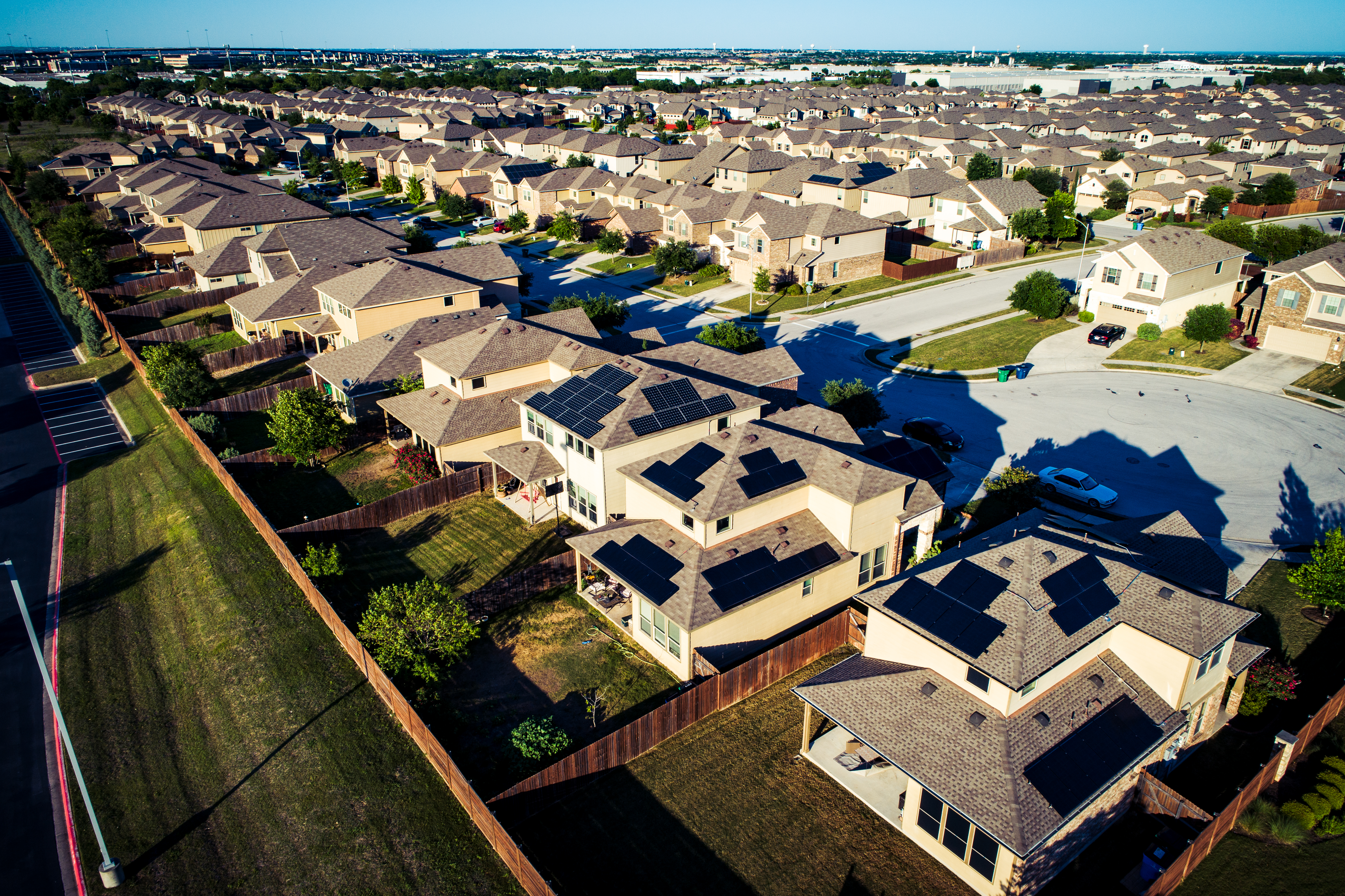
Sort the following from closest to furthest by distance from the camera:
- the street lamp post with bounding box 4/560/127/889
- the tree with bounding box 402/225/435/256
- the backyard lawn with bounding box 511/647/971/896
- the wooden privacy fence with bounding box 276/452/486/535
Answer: the street lamp post with bounding box 4/560/127/889 → the backyard lawn with bounding box 511/647/971/896 → the wooden privacy fence with bounding box 276/452/486/535 → the tree with bounding box 402/225/435/256

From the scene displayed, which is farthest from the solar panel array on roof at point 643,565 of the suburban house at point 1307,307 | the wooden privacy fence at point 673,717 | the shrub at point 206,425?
the suburban house at point 1307,307

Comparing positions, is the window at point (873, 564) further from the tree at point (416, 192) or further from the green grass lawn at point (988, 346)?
the tree at point (416, 192)

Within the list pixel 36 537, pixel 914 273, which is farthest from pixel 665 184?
pixel 36 537

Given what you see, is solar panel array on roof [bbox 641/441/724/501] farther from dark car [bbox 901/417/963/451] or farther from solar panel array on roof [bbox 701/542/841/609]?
dark car [bbox 901/417/963/451]

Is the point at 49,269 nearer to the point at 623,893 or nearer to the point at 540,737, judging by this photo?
the point at 540,737

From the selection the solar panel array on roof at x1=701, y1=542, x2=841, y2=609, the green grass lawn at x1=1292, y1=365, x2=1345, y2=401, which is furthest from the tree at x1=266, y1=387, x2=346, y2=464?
the green grass lawn at x1=1292, y1=365, x2=1345, y2=401
